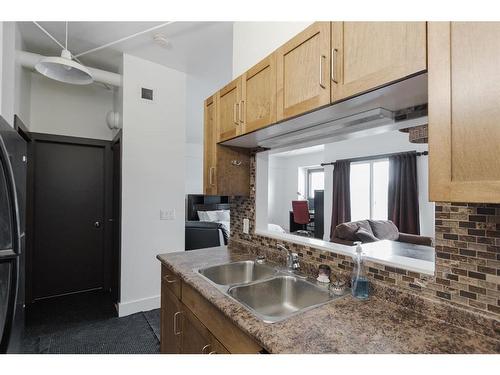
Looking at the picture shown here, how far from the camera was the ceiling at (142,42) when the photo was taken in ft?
7.50

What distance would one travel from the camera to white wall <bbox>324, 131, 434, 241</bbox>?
414 centimetres

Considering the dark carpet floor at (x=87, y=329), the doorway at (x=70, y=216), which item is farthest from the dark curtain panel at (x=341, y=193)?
the doorway at (x=70, y=216)

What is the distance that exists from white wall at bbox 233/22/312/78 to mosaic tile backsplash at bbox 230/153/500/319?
1254mm

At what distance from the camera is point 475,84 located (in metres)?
0.65

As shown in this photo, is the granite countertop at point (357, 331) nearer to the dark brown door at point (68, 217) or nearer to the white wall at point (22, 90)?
the white wall at point (22, 90)

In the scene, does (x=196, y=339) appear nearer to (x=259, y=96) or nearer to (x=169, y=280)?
(x=169, y=280)

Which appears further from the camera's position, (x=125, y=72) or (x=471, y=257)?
(x=125, y=72)

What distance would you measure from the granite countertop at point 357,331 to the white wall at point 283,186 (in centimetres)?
700

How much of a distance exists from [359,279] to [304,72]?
970 mm

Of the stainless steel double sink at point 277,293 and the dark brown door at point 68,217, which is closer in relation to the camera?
the stainless steel double sink at point 277,293

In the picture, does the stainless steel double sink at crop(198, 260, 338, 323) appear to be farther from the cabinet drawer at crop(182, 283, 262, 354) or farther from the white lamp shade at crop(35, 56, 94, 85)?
the white lamp shade at crop(35, 56, 94, 85)
